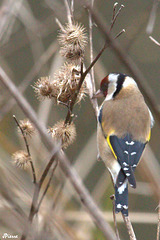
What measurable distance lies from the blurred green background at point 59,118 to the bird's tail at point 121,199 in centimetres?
7

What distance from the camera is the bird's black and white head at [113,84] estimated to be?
3361mm

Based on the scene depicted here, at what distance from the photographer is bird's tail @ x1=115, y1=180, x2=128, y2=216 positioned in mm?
2527

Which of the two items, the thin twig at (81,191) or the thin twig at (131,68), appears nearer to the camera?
the thin twig at (131,68)

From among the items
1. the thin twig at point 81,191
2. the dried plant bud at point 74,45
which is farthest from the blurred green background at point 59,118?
the thin twig at point 81,191

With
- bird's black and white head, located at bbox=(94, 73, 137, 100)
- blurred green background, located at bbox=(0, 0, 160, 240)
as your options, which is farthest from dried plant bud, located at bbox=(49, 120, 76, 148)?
bird's black and white head, located at bbox=(94, 73, 137, 100)

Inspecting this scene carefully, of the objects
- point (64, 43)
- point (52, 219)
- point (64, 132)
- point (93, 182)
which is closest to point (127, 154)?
point (64, 132)

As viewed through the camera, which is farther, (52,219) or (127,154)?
(127,154)

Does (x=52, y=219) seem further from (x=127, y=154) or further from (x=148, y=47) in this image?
(x=148, y=47)

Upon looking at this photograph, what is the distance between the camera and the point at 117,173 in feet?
9.27

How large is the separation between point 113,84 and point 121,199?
43.9 inches

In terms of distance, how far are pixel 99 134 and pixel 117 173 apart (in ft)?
1.40

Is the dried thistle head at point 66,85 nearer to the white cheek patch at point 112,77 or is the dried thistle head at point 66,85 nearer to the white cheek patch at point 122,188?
the white cheek patch at point 122,188

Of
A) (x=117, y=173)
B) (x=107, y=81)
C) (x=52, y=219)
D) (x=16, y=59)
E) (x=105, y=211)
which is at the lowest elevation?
(x=52, y=219)

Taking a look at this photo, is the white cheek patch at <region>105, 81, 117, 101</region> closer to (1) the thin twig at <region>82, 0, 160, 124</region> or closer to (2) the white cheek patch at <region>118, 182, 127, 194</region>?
(2) the white cheek patch at <region>118, 182, 127, 194</region>
